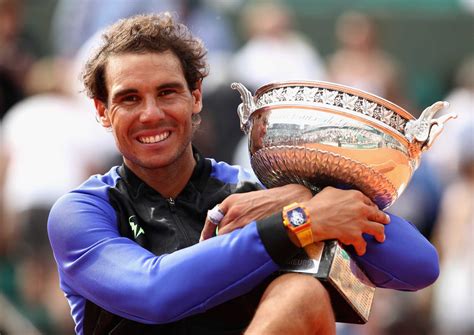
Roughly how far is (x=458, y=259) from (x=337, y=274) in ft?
14.7

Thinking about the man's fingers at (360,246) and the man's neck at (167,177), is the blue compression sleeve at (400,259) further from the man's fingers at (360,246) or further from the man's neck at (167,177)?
the man's neck at (167,177)

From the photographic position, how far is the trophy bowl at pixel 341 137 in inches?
159

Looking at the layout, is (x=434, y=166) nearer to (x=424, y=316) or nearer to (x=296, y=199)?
(x=424, y=316)

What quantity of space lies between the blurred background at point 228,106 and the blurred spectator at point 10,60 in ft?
0.03

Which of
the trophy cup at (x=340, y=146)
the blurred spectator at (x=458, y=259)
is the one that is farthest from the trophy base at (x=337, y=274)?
the blurred spectator at (x=458, y=259)

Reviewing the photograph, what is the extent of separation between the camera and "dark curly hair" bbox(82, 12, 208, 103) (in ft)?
14.3

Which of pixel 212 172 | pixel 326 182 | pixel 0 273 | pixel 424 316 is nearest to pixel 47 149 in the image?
pixel 0 273

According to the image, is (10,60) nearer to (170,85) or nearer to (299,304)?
(170,85)

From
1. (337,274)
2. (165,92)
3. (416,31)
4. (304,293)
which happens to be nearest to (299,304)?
(304,293)

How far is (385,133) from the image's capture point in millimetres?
4047

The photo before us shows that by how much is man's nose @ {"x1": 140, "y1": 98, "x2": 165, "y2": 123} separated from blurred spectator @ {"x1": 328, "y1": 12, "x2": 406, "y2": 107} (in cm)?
493

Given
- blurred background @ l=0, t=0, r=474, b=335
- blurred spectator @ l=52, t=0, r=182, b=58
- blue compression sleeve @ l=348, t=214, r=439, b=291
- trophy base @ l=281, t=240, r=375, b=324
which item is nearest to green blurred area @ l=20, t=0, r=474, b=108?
blurred background @ l=0, t=0, r=474, b=335

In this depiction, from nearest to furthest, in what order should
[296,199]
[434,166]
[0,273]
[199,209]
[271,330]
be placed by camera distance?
[271,330]
[296,199]
[199,209]
[0,273]
[434,166]

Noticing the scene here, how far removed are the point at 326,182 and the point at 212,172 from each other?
571 mm
